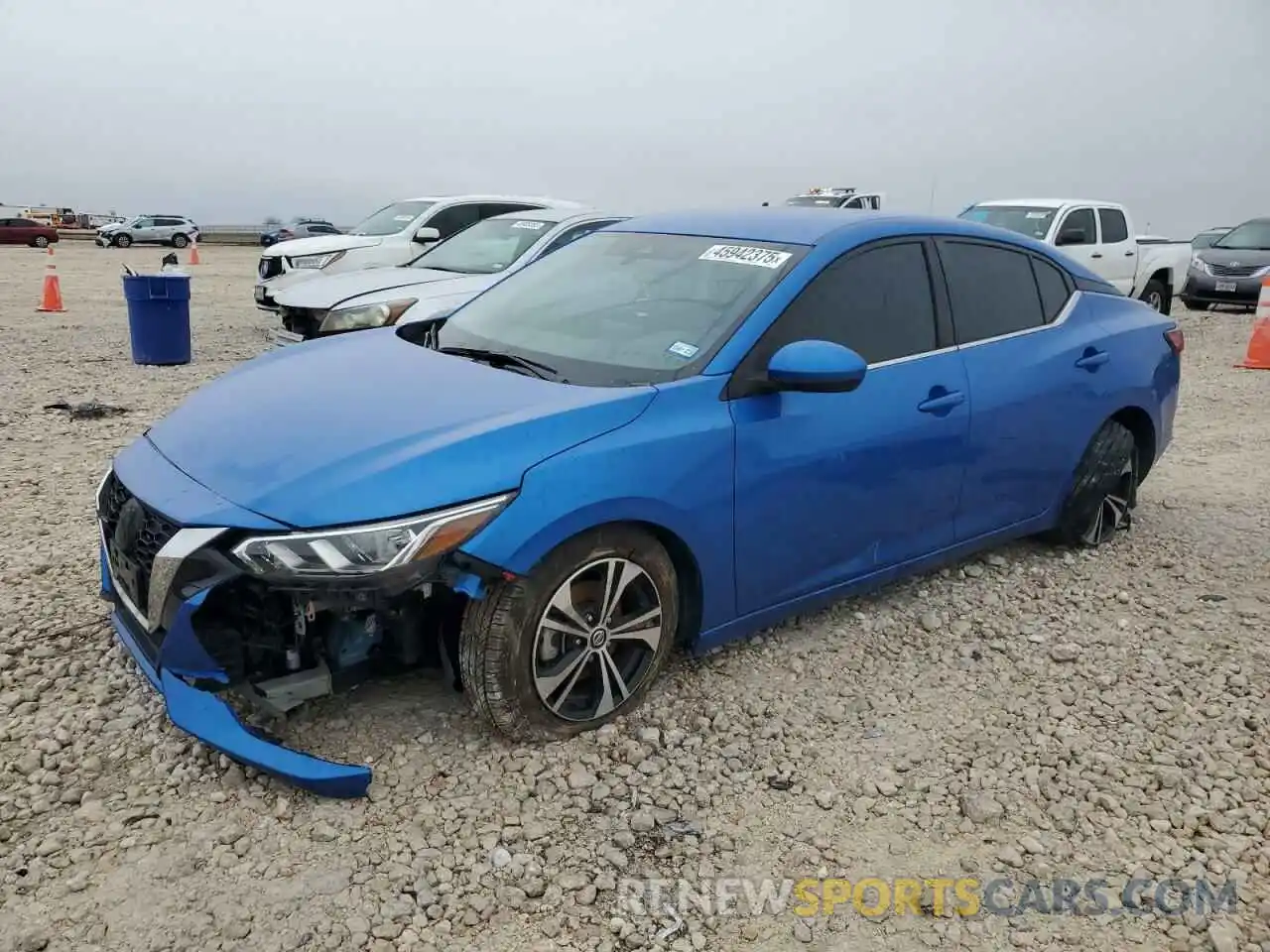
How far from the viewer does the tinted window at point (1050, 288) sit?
14.7 ft

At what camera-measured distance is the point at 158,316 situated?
942cm

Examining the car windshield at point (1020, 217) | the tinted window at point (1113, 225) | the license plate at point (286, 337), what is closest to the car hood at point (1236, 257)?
the tinted window at point (1113, 225)

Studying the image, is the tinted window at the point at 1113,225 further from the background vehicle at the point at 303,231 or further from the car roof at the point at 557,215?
the background vehicle at the point at 303,231

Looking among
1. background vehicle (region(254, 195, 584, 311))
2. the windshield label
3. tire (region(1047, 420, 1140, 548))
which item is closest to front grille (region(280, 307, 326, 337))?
background vehicle (region(254, 195, 584, 311))

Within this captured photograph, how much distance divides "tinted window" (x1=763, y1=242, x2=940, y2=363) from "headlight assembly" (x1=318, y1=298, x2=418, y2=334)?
495cm

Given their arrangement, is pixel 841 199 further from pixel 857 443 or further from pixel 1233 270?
pixel 857 443

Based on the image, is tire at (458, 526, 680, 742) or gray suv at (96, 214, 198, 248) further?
gray suv at (96, 214, 198, 248)

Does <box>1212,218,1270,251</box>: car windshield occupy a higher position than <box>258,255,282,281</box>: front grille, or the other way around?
<box>1212,218,1270,251</box>: car windshield

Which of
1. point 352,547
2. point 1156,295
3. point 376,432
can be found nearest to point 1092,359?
point 376,432

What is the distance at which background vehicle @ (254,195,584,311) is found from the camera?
1095cm

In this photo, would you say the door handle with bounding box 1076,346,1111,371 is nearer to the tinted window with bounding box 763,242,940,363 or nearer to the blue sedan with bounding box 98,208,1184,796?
the blue sedan with bounding box 98,208,1184,796

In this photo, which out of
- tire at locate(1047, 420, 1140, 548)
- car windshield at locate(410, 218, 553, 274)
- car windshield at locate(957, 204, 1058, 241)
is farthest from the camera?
car windshield at locate(957, 204, 1058, 241)

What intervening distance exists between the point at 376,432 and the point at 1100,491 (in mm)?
3440

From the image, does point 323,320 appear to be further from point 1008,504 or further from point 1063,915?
point 1063,915
